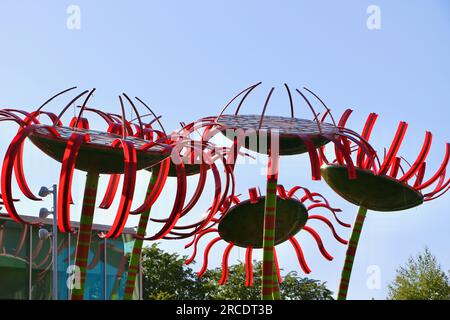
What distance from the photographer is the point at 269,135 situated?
40.8 feet

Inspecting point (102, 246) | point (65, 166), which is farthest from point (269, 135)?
point (102, 246)

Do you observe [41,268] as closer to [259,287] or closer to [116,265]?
[116,265]

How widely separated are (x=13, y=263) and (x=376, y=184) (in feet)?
52.0

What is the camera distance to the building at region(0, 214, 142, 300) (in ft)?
85.9

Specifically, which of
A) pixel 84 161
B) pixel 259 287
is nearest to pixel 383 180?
pixel 84 161

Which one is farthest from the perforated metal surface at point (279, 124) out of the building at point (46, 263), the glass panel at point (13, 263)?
the glass panel at point (13, 263)

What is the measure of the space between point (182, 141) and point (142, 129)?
0.83 metres

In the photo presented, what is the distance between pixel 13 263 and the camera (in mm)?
26453

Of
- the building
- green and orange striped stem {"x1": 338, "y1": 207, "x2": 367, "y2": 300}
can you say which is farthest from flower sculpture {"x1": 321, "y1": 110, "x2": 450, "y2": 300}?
the building

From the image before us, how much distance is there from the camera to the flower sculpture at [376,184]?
13.5 metres

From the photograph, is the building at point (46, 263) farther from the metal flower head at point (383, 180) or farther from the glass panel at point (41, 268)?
the metal flower head at point (383, 180)

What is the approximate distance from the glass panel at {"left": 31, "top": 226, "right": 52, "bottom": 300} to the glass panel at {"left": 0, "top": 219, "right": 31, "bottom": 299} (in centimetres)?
27

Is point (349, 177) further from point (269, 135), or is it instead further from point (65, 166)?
point (65, 166)
